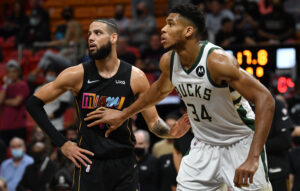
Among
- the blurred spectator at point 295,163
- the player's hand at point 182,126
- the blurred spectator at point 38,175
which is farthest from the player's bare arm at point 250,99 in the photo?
the blurred spectator at point 38,175

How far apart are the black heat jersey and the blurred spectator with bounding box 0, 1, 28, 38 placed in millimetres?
10217

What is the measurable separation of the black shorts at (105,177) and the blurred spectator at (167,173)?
2886 millimetres

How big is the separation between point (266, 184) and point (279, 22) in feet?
26.4

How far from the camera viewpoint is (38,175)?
962cm

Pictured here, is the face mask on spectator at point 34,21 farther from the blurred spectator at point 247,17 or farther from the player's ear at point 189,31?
the player's ear at point 189,31

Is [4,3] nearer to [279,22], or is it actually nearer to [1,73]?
[1,73]

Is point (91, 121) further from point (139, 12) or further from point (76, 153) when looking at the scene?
point (139, 12)

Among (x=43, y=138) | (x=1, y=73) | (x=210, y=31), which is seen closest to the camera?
(x=43, y=138)

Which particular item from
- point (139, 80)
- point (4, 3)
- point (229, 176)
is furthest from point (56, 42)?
point (229, 176)

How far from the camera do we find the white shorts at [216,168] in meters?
4.98

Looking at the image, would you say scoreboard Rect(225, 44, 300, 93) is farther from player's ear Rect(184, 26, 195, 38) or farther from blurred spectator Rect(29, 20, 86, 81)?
player's ear Rect(184, 26, 195, 38)

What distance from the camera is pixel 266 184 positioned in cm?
496

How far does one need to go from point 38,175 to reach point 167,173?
2205 millimetres

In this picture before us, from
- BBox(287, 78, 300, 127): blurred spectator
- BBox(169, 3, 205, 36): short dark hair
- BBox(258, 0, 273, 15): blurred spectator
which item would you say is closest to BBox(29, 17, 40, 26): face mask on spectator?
BBox(258, 0, 273, 15): blurred spectator
